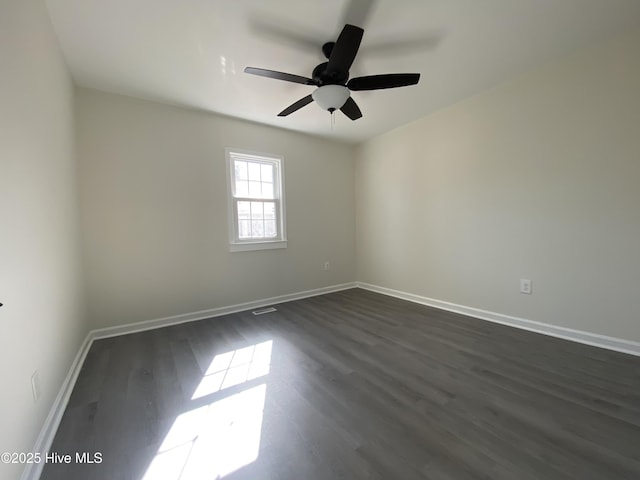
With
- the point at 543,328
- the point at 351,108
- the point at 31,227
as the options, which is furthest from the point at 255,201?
the point at 543,328

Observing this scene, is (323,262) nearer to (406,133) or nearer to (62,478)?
(406,133)

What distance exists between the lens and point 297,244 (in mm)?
4098

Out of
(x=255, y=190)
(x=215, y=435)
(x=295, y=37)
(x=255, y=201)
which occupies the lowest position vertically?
(x=215, y=435)

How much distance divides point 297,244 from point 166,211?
184 centimetres

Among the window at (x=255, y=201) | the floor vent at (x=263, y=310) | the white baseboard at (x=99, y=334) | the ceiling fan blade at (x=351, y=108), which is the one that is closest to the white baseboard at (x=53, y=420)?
the white baseboard at (x=99, y=334)

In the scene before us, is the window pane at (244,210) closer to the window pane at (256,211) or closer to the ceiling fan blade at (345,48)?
the window pane at (256,211)

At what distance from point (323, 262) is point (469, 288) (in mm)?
2174

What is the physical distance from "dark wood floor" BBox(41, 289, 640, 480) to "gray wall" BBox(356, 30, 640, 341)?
1.77 ft

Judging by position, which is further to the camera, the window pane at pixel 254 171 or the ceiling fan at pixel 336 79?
the window pane at pixel 254 171

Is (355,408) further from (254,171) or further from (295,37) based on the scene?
(254,171)

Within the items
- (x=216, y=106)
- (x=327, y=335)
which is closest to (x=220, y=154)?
(x=216, y=106)

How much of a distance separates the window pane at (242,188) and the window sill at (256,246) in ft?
2.29

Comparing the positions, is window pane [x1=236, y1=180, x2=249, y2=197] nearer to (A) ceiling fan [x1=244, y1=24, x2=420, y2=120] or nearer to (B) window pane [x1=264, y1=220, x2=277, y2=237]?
(B) window pane [x1=264, y1=220, x2=277, y2=237]

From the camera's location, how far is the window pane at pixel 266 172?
3834 mm
